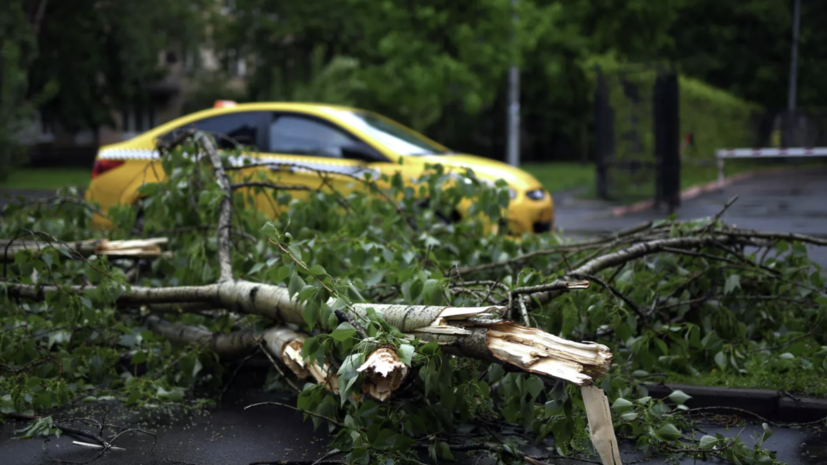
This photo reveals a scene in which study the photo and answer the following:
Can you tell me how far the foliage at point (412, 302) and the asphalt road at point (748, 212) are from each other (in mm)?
4158

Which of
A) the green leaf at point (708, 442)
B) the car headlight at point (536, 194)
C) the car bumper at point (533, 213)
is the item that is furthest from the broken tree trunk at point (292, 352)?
the car headlight at point (536, 194)

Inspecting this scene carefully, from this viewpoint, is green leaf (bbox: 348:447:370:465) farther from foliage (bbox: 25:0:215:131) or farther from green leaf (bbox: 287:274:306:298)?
foliage (bbox: 25:0:215:131)

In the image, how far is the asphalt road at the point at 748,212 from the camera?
11.9 meters

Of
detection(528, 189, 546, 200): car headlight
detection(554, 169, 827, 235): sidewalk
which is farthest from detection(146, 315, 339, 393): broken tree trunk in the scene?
detection(554, 169, 827, 235): sidewalk

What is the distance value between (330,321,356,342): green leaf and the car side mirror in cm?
496

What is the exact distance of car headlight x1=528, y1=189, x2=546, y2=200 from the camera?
8148 millimetres

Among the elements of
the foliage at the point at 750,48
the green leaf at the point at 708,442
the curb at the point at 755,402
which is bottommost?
the curb at the point at 755,402

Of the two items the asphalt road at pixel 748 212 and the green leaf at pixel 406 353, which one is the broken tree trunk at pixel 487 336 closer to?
the green leaf at pixel 406 353

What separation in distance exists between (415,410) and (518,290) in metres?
0.66

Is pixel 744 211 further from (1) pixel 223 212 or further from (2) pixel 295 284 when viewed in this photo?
(2) pixel 295 284

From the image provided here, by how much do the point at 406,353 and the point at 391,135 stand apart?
18.9 ft

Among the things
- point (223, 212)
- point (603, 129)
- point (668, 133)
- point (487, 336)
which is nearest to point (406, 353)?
point (487, 336)

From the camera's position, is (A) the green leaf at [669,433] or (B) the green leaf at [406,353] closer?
(B) the green leaf at [406,353]

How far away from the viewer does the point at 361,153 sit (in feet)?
26.7
